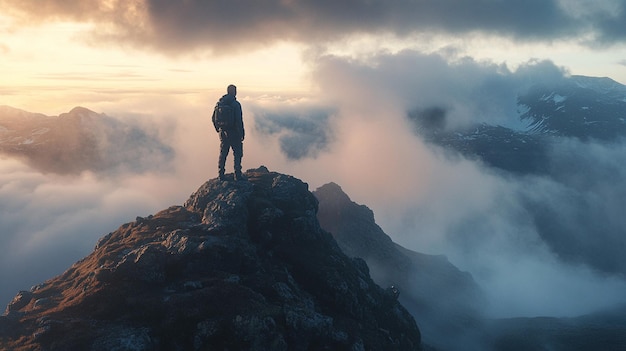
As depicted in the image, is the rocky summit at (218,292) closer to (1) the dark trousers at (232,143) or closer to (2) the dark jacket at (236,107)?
(1) the dark trousers at (232,143)

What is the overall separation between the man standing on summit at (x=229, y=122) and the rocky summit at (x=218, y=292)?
4942 mm

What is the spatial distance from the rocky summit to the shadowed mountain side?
3233 inches

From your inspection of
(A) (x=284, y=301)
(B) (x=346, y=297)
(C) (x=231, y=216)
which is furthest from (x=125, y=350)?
(B) (x=346, y=297)

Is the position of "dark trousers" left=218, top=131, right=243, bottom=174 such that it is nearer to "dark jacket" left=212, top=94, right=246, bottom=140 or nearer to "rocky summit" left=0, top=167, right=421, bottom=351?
"dark jacket" left=212, top=94, right=246, bottom=140

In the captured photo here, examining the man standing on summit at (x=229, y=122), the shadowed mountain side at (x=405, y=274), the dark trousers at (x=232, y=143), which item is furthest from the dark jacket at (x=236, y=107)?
the shadowed mountain side at (x=405, y=274)

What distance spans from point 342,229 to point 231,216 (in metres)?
106

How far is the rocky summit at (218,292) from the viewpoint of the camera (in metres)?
37.0

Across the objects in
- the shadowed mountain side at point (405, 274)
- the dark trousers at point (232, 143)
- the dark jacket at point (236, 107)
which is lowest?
the shadowed mountain side at point (405, 274)

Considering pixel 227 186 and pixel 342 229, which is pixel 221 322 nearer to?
pixel 227 186

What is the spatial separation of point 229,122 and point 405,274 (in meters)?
115

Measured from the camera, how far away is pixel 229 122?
2277 inches

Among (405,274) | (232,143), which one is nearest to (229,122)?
(232,143)

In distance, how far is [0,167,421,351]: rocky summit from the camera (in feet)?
121

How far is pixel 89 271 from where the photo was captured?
48031mm
